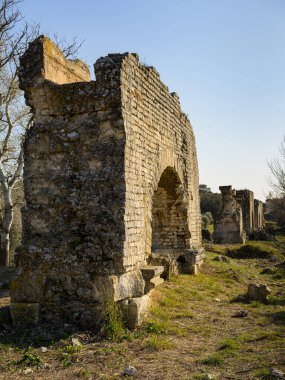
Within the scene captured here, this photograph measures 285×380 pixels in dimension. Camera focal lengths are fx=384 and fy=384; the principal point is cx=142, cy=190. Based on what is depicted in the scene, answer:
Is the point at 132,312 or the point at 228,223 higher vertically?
the point at 228,223

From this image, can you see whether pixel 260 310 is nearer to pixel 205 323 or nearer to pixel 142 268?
pixel 205 323

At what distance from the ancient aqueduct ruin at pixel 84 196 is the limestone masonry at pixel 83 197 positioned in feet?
0.05

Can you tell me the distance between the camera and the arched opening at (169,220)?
10.1 meters

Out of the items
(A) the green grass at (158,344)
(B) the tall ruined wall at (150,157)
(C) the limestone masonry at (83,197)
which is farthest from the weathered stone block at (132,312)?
(B) the tall ruined wall at (150,157)

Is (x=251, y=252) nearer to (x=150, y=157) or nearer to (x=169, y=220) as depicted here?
(x=169, y=220)

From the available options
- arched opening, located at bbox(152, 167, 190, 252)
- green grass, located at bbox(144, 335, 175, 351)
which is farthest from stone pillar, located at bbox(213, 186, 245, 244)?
green grass, located at bbox(144, 335, 175, 351)

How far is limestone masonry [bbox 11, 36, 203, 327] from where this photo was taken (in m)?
5.68

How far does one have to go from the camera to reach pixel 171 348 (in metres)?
4.91

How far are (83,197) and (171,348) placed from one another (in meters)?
2.52

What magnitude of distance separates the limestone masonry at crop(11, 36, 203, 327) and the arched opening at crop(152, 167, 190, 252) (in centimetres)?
339

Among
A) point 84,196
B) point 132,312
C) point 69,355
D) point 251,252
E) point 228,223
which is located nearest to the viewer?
point 69,355

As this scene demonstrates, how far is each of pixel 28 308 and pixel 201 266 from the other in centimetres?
599

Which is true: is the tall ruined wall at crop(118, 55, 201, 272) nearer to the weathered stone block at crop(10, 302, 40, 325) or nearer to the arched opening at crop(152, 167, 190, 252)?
the arched opening at crop(152, 167, 190, 252)

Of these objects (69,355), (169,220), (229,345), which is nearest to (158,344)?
(229,345)
